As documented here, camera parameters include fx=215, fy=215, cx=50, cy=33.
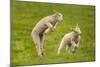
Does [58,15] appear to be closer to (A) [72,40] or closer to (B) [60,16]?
(B) [60,16]

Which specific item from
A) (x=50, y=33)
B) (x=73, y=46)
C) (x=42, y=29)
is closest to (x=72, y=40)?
(x=73, y=46)

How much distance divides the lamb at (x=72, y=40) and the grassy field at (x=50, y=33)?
0.05m

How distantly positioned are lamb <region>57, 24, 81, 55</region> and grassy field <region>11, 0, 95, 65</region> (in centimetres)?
5

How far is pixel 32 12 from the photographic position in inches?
94.6

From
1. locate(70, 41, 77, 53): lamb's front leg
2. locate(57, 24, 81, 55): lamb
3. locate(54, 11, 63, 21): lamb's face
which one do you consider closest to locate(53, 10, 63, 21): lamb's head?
locate(54, 11, 63, 21): lamb's face

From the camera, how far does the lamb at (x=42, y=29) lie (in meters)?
2.41

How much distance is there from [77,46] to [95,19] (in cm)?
43

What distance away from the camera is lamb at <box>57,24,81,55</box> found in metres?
2.54

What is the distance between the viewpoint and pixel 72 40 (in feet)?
8.52

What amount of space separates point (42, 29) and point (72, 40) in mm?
412

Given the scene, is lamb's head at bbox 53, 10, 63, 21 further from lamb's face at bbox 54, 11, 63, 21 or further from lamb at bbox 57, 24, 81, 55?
lamb at bbox 57, 24, 81, 55

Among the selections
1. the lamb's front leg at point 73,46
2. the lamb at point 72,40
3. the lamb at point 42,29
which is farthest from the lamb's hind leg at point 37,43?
the lamb's front leg at point 73,46
